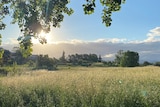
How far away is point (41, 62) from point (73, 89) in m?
61.9

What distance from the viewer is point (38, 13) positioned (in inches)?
232

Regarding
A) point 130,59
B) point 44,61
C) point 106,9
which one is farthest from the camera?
point 130,59

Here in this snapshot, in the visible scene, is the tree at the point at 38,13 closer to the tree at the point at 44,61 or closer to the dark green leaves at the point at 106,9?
the dark green leaves at the point at 106,9

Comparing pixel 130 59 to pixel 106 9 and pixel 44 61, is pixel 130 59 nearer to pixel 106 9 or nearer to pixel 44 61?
pixel 44 61

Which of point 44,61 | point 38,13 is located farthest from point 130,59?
point 38,13

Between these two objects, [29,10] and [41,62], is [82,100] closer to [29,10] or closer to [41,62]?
[29,10]

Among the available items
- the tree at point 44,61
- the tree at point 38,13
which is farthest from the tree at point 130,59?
the tree at point 38,13

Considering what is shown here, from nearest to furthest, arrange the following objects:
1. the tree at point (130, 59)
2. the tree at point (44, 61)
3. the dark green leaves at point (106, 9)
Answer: the dark green leaves at point (106, 9) < the tree at point (44, 61) < the tree at point (130, 59)

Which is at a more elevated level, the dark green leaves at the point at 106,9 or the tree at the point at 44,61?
the dark green leaves at the point at 106,9

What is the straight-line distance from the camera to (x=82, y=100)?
8.95 meters

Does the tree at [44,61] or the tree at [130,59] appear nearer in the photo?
the tree at [44,61]

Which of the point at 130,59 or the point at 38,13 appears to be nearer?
the point at 38,13

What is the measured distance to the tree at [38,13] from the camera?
5.23 meters

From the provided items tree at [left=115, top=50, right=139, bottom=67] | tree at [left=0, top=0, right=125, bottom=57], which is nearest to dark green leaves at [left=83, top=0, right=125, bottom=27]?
tree at [left=0, top=0, right=125, bottom=57]
